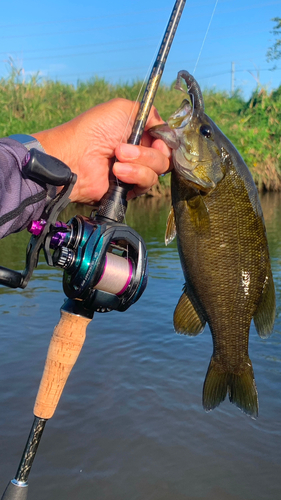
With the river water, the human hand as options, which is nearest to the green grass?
the river water

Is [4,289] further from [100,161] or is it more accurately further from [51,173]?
[51,173]

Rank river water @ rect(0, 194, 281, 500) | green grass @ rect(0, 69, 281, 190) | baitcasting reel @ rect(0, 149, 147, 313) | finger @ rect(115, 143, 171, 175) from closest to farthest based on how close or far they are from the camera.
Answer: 1. baitcasting reel @ rect(0, 149, 147, 313)
2. finger @ rect(115, 143, 171, 175)
3. river water @ rect(0, 194, 281, 500)
4. green grass @ rect(0, 69, 281, 190)

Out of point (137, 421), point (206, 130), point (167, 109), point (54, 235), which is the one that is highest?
point (167, 109)

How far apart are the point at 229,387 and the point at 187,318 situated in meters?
0.42

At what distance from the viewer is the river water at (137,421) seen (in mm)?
3150

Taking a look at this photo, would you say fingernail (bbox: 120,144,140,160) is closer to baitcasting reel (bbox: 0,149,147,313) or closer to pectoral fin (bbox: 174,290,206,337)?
baitcasting reel (bbox: 0,149,147,313)

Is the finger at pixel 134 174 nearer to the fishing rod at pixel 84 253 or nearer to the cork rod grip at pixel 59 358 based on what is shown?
the fishing rod at pixel 84 253

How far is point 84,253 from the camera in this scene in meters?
1.89

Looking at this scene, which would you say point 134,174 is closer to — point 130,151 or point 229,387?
point 130,151

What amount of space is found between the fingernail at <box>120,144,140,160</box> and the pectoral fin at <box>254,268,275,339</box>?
773 mm

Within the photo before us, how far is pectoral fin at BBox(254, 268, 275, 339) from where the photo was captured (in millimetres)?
2277

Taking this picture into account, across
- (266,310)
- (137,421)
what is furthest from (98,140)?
(137,421)

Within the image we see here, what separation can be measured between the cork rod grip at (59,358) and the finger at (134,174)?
589mm

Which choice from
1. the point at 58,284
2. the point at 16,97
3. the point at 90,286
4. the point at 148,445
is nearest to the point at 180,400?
the point at 148,445
